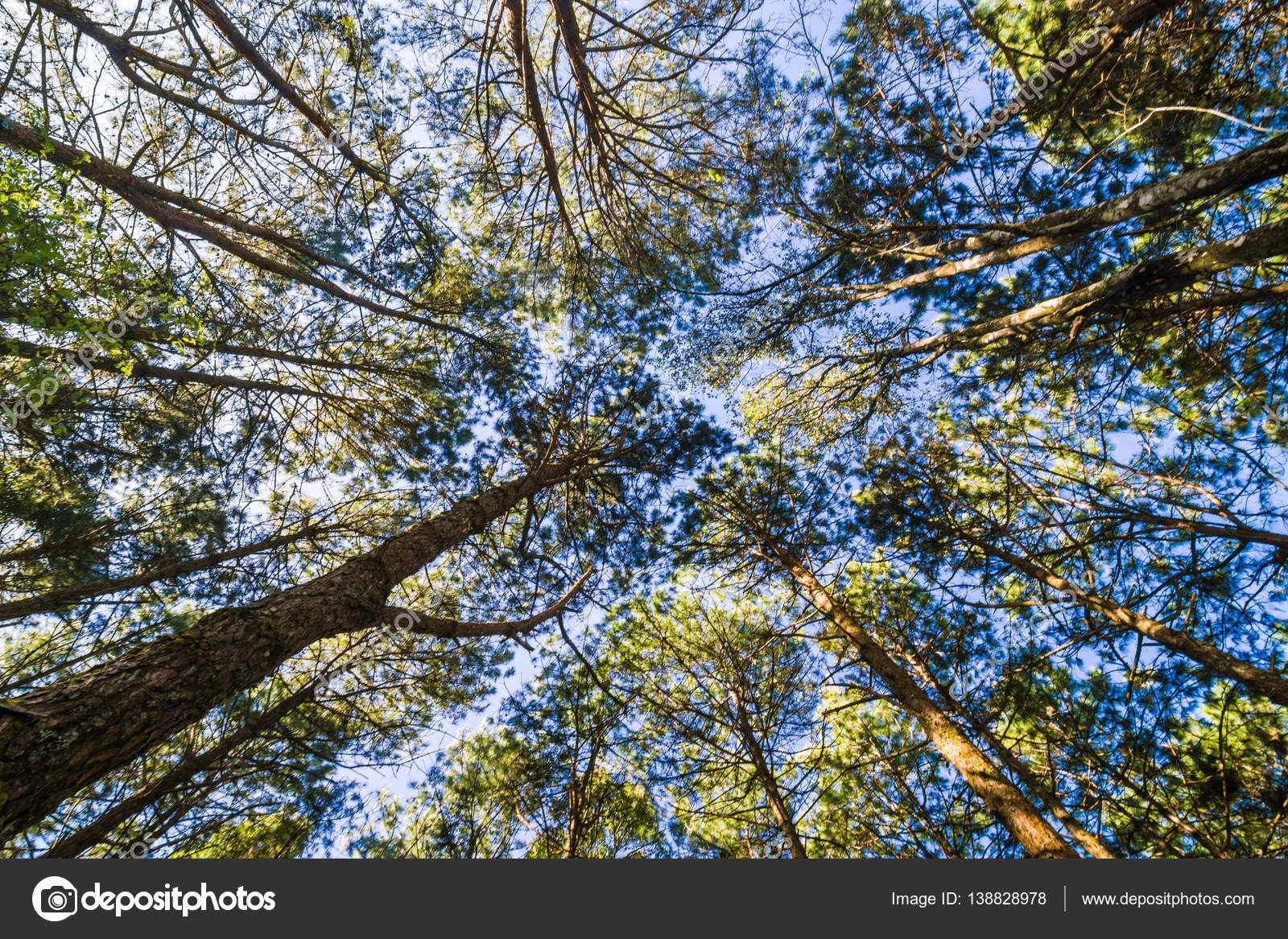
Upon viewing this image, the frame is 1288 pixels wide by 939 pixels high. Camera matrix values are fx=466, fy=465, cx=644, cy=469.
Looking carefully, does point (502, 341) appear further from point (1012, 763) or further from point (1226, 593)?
point (1226, 593)

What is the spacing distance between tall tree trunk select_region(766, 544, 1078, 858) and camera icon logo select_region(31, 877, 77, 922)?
567 cm

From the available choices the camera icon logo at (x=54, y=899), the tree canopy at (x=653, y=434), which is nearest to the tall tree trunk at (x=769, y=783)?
the tree canopy at (x=653, y=434)

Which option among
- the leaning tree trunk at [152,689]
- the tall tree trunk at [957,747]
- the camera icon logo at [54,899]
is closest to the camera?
the leaning tree trunk at [152,689]

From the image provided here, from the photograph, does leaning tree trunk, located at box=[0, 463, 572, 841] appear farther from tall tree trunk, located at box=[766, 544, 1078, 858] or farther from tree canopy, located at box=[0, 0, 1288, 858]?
tall tree trunk, located at box=[766, 544, 1078, 858]

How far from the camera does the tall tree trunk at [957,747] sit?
3.52 meters

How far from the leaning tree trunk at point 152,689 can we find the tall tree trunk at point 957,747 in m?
4.86

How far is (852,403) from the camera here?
6.05m

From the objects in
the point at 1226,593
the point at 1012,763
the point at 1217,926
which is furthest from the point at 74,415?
the point at 1226,593

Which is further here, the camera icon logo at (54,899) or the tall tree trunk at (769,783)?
the tall tree trunk at (769,783)

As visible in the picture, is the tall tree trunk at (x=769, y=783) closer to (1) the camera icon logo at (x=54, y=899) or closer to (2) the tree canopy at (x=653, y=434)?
(2) the tree canopy at (x=653, y=434)

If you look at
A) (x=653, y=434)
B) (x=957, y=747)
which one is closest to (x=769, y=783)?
(x=957, y=747)

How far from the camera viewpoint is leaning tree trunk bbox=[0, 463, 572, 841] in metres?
1.55

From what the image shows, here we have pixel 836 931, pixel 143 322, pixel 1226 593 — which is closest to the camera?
pixel 836 931

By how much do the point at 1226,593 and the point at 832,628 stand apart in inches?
135
